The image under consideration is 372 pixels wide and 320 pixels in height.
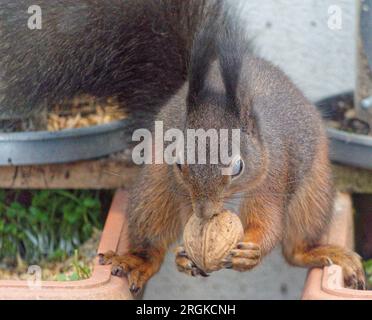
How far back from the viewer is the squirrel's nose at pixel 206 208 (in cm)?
155

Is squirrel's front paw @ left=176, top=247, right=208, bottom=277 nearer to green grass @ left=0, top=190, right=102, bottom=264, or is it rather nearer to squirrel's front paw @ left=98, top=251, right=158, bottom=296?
squirrel's front paw @ left=98, top=251, right=158, bottom=296

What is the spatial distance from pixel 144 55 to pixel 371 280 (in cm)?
76

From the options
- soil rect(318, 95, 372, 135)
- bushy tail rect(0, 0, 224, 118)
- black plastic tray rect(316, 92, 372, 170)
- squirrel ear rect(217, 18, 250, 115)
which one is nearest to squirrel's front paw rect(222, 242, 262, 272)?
squirrel ear rect(217, 18, 250, 115)

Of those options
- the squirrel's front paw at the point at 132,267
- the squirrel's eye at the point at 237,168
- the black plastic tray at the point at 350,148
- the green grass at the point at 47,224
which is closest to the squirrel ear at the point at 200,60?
the squirrel's eye at the point at 237,168

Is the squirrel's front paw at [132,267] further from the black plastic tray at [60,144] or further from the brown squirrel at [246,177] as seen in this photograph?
the black plastic tray at [60,144]

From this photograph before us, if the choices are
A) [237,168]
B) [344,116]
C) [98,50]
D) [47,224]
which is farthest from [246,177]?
[47,224]

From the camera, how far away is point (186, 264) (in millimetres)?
1736

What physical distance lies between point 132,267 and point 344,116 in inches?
31.6

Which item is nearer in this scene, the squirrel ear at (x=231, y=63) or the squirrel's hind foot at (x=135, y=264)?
the squirrel ear at (x=231, y=63)

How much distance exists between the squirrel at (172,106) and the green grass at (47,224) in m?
0.48

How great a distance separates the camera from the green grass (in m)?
2.38

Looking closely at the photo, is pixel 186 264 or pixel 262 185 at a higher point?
pixel 262 185

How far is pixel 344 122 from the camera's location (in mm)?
2373

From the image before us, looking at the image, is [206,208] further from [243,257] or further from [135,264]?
[135,264]
